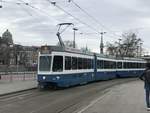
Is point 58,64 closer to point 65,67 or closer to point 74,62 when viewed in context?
point 65,67

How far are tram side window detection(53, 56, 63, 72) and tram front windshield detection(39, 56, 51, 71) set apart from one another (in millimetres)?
430

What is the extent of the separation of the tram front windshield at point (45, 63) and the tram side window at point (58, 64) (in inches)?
16.9

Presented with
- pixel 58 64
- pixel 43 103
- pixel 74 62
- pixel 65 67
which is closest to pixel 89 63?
pixel 74 62

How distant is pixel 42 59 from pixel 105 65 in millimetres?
16911

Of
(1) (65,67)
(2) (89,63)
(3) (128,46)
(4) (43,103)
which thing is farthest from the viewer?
(3) (128,46)

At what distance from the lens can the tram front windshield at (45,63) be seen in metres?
25.8

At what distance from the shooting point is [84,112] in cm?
1323

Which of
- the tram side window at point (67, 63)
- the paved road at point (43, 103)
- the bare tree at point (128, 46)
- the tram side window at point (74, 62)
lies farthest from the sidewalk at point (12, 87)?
the bare tree at point (128, 46)

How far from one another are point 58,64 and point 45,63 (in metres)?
0.94

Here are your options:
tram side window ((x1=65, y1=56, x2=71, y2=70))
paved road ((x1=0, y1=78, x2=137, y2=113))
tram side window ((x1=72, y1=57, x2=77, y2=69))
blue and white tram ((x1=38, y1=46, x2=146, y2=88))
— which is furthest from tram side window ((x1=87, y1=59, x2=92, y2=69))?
paved road ((x1=0, y1=78, x2=137, y2=113))

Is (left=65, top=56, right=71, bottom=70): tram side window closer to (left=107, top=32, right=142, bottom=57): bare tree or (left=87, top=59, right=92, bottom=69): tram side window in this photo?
(left=87, top=59, right=92, bottom=69): tram side window

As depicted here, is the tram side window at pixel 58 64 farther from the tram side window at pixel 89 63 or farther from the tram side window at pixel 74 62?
the tram side window at pixel 89 63

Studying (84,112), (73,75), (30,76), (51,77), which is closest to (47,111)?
(84,112)

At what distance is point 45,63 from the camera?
2591 cm
